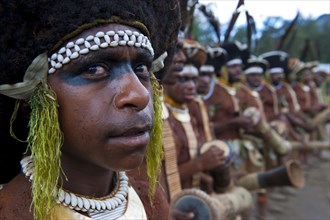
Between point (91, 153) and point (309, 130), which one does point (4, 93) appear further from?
point (309, 130)

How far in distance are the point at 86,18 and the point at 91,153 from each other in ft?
1.40

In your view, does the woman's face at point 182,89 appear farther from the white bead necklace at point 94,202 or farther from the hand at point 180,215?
the white bead necklace at point 94,202

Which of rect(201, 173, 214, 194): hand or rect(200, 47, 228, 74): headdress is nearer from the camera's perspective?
rect(201, 173, 214, 194): hand

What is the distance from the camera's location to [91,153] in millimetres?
1242

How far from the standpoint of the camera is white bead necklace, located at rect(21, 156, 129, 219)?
1310 millimetres

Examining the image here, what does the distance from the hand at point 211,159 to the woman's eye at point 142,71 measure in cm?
192

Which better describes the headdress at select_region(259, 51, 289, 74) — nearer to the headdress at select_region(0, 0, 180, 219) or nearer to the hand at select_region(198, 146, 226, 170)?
the hand at select_region(198, 146, 226, 170)

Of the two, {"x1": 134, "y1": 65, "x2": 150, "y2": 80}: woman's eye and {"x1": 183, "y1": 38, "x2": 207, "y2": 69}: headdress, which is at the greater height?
{"x1": 183, "y1": 38, "x2": 207, "y2": 69}: headdress

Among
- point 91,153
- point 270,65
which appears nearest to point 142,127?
point 91,153

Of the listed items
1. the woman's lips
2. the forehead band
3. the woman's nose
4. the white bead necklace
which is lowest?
the white bead necklace

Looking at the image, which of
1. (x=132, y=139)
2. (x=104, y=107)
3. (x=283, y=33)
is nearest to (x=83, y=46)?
(x=104, y=107)

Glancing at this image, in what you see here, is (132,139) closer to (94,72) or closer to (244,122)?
(94,72)

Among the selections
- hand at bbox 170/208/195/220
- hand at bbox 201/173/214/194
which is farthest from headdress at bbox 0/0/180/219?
hand at bbox 201/173/214/194

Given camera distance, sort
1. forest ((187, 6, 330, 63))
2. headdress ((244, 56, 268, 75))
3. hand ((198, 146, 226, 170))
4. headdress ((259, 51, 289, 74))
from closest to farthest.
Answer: forest ((187, 6, 330, 63)) → hand ((198, 146, 226, 170)) → headdress ((244, 56, 268, 75)) → headdress ((259, 51, 289, 74))
